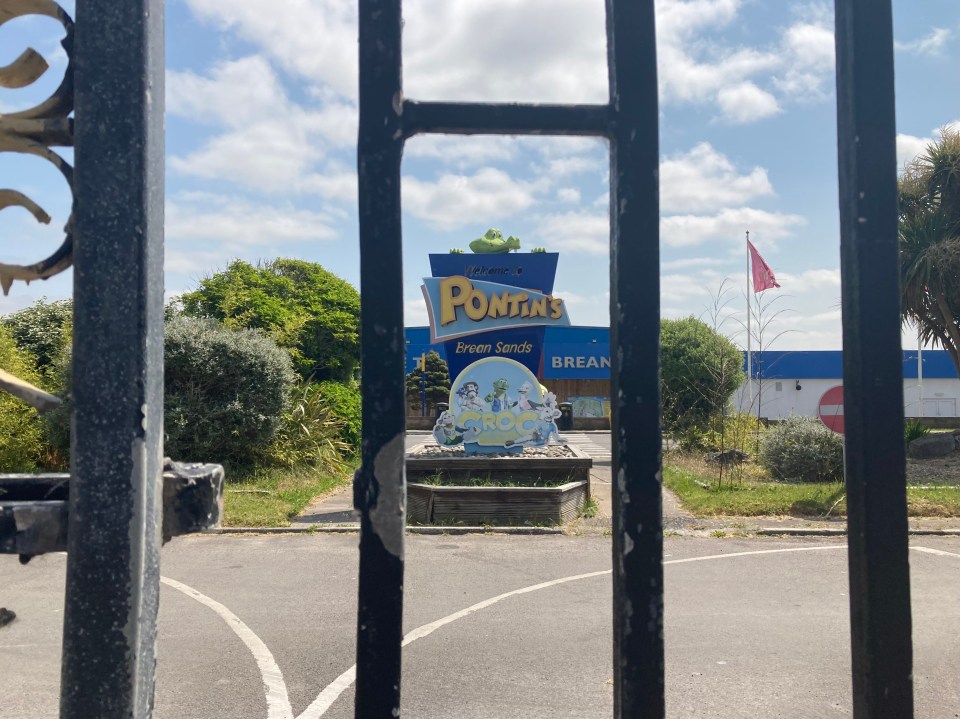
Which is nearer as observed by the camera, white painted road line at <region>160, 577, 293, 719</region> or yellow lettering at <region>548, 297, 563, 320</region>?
white painted road line at <region>160, 577, 293, 719</region>

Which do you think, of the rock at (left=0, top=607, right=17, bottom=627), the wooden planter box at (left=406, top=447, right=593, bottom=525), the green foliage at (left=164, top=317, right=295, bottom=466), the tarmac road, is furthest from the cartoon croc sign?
the rock at (left=0, top=607, right=17, bottom=627)

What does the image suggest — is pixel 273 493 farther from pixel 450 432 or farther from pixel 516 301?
pixel 516 301

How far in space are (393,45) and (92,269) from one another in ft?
2.48

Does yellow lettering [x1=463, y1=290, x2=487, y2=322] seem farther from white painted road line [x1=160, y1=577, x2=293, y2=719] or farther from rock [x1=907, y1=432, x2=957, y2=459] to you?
rock [x1=907, y1=432, x2=957, y2=459]

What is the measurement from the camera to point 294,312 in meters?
19.3

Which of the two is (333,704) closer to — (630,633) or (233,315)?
(630,633)

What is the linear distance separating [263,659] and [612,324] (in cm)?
427

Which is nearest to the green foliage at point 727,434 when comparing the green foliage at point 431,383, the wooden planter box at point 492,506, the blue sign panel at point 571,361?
the wooden planter box at point 492,506

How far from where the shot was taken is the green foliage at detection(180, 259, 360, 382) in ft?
59.0

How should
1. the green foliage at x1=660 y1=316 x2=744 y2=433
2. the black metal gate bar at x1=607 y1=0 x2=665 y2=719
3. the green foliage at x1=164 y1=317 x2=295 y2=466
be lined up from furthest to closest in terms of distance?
the green foliage at x1=660 y1=316 x2=744 y2=433, the green foliage at x1=164 y1=317 x2=295 y2=466, the black metal gate bar at x1=607 y1=0 x2=665 y2=719

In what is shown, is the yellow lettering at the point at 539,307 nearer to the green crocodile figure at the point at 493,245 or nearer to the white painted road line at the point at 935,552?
the white painted road line at the point at 935,552

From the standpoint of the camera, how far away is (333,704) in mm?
4457

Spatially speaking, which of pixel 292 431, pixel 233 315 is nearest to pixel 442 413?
pixel 292 431

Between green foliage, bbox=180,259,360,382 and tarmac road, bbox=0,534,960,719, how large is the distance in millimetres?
9586
